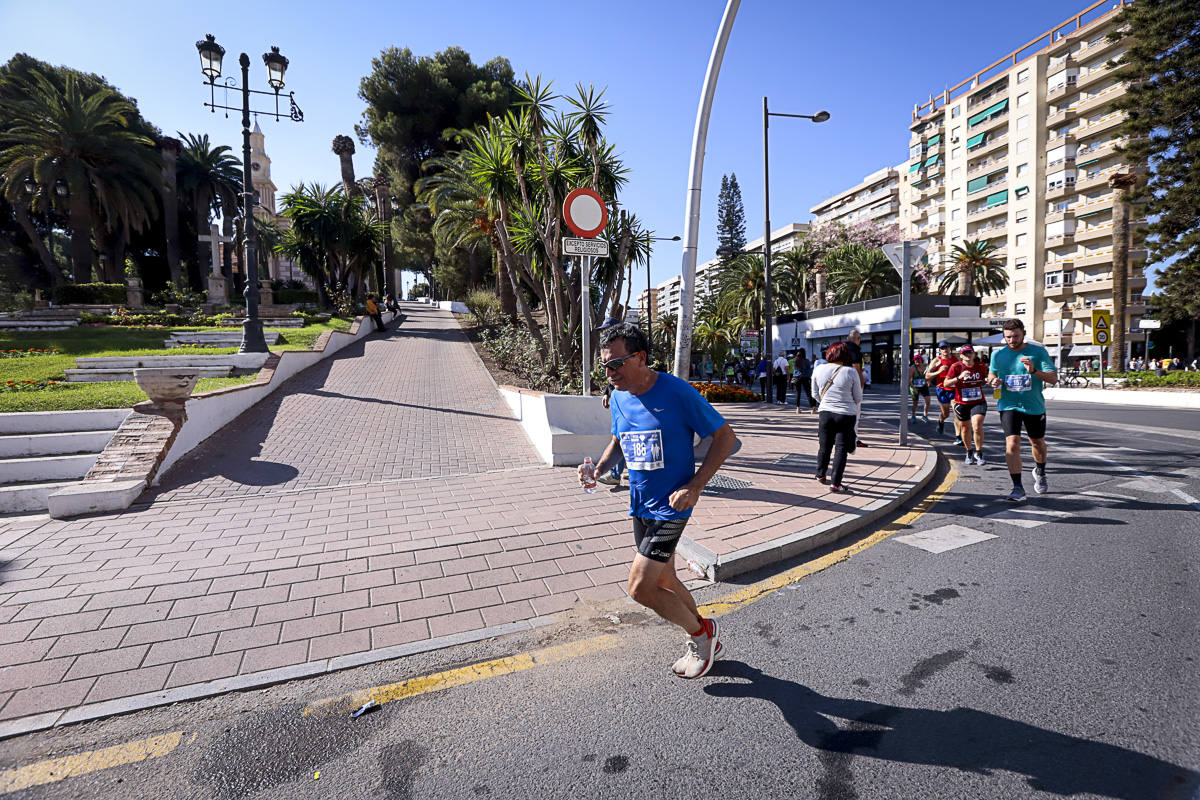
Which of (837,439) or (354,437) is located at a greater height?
(837,439)

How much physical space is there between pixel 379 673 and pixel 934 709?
2.65 metres

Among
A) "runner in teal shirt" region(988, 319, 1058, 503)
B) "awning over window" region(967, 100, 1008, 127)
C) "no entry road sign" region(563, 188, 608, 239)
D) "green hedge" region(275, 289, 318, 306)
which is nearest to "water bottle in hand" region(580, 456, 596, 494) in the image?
"no entry road sign" region(563, 188, 608, 239)

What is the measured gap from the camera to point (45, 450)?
6.56 meters

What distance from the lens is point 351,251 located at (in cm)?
3312

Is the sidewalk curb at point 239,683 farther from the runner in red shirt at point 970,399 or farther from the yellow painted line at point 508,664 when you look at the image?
the runner in red shirt at point 970,399

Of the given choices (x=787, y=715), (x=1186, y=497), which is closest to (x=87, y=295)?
(x=787, y=715)

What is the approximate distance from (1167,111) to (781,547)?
103ft

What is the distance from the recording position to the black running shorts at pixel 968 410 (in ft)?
25.2

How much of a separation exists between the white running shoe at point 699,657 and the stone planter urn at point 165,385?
23.2ft

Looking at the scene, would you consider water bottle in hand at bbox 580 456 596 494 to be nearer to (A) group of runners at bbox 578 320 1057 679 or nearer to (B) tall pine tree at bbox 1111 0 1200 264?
(A) group of runners at bbox 578 320 1057 679

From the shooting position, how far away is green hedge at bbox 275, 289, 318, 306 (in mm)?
32938

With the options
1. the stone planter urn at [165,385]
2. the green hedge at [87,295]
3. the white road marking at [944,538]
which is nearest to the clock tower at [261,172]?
the green hedge at [87,295]

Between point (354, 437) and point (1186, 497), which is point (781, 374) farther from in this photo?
point (354, 437)

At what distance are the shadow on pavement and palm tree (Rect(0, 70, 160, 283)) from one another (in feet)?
128
